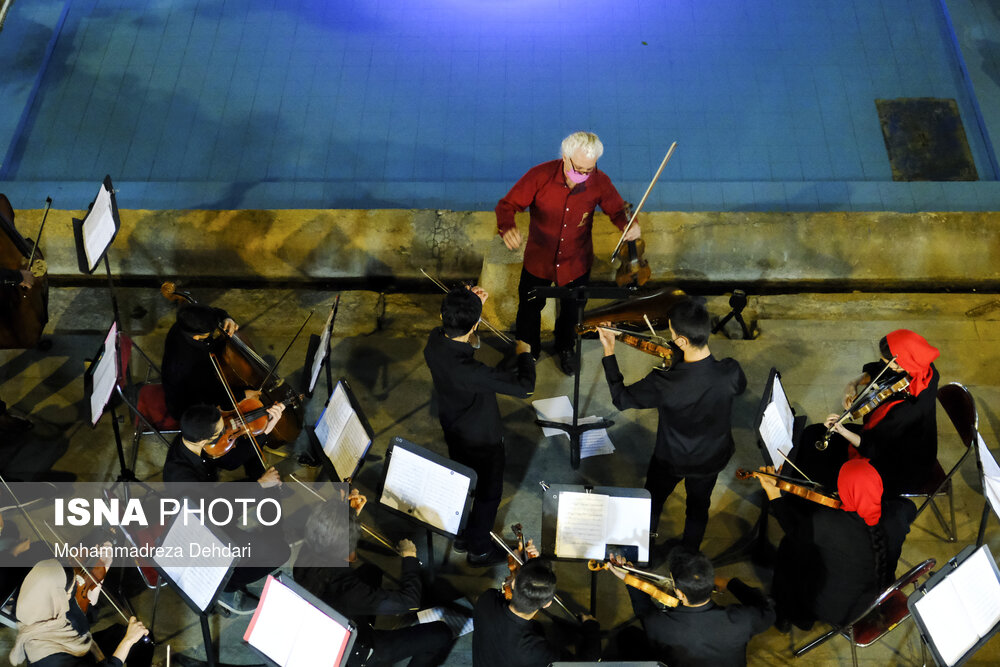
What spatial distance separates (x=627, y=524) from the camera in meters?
4.23

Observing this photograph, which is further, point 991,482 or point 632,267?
point 632,267

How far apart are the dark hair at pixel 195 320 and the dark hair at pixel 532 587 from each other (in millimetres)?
2417

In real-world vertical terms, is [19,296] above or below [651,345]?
below

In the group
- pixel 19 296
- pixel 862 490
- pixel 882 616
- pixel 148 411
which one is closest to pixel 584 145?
pixel 862 490

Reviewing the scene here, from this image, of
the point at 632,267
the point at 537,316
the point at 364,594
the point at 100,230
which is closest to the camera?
the point at 364,594

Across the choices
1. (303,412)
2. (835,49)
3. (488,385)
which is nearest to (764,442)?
(488,385)

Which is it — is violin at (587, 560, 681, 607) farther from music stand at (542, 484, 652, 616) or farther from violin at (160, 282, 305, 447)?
violin at (160, 282, 305, 447)

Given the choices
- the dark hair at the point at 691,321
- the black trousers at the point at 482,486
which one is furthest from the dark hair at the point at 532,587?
the dark hair at the point at 691,321

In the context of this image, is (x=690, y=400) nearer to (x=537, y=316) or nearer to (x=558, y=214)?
(x=558, y=214)

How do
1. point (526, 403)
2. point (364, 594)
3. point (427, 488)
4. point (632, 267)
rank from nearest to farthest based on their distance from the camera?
point (364, 594), point (427, 488), point (632, 267), point (526, 403)

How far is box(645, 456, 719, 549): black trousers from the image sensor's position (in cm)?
451

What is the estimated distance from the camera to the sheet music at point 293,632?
3762 millimetres

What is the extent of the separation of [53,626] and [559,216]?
3458 mm

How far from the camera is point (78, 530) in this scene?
16.6 ft
